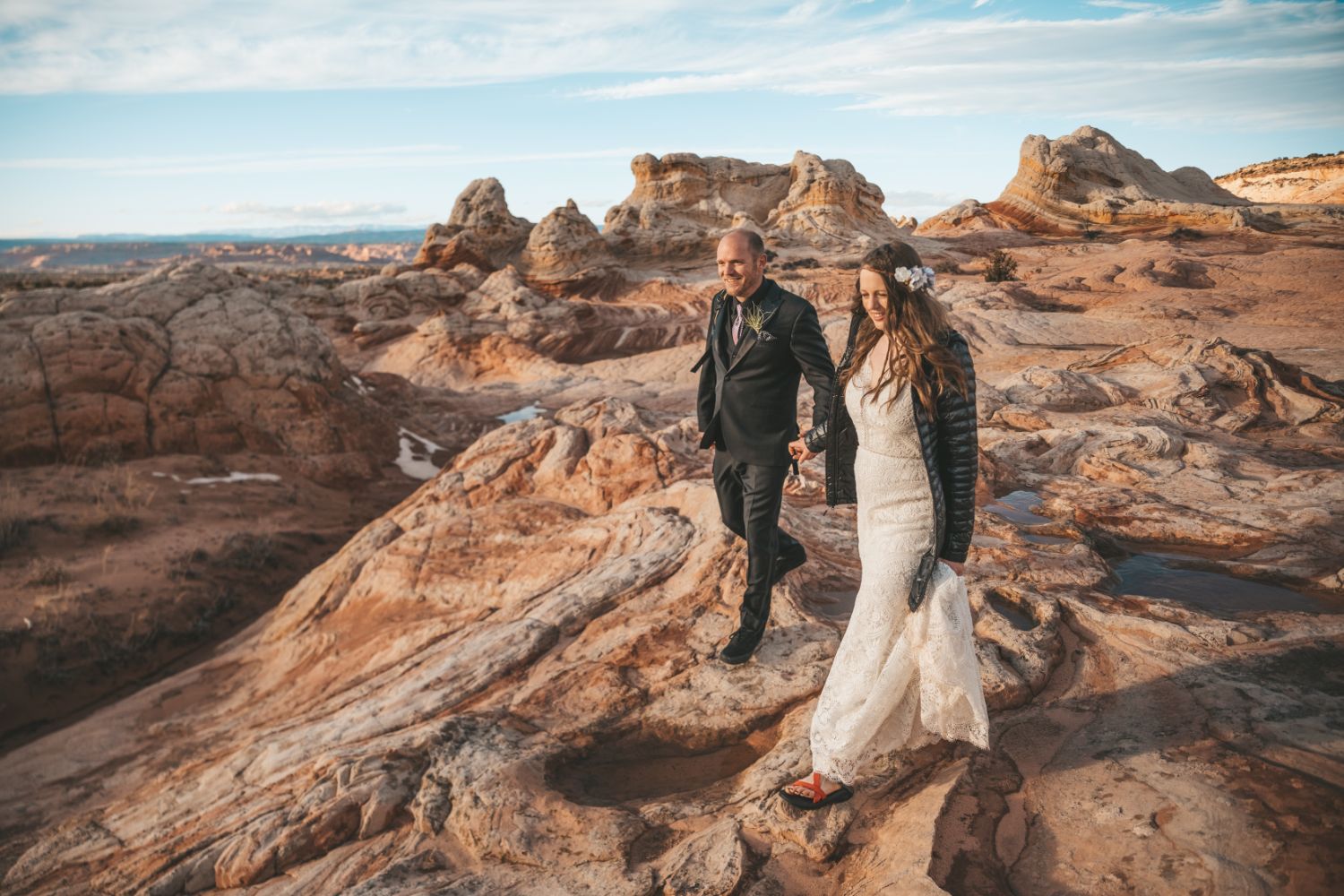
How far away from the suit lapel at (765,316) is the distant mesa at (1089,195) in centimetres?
2417

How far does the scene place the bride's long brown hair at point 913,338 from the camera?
2471 mm

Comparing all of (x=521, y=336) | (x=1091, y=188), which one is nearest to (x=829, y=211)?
(x=1091, y=188)

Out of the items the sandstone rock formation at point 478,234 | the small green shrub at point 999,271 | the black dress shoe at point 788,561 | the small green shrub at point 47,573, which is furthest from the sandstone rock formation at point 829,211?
the black dress shoe at point 788,561

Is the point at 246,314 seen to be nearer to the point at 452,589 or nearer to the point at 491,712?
the point at 452,589

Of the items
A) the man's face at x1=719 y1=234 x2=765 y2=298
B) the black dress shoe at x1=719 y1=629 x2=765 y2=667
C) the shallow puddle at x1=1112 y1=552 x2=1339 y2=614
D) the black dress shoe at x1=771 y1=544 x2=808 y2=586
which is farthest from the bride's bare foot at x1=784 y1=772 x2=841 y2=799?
the shallow puddle at x1=1112 y1=552 x2=1339 y2=614

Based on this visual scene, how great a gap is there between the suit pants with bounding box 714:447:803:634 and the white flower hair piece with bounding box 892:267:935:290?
1.13 metres

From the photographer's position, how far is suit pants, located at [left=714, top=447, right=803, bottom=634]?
11.3ft

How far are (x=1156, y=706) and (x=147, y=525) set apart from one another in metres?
9.25

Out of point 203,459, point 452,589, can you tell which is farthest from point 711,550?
point 203,459

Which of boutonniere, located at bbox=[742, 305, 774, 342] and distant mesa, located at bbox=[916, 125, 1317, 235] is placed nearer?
boutonniere, located at bbox=[742, 305, 774, 342]

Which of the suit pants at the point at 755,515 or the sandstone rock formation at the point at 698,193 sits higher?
the sandstone rock formation at the point at 698,193

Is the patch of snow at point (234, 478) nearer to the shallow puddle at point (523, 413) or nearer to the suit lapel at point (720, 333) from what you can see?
the shallow puddle at point (523, 413)

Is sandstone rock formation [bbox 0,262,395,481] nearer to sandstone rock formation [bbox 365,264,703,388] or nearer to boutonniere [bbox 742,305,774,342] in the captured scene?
sandstone rock formation [bbox 365,264,703,388]

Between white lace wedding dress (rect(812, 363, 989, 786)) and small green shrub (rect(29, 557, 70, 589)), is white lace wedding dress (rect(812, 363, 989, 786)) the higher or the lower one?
the higher one
